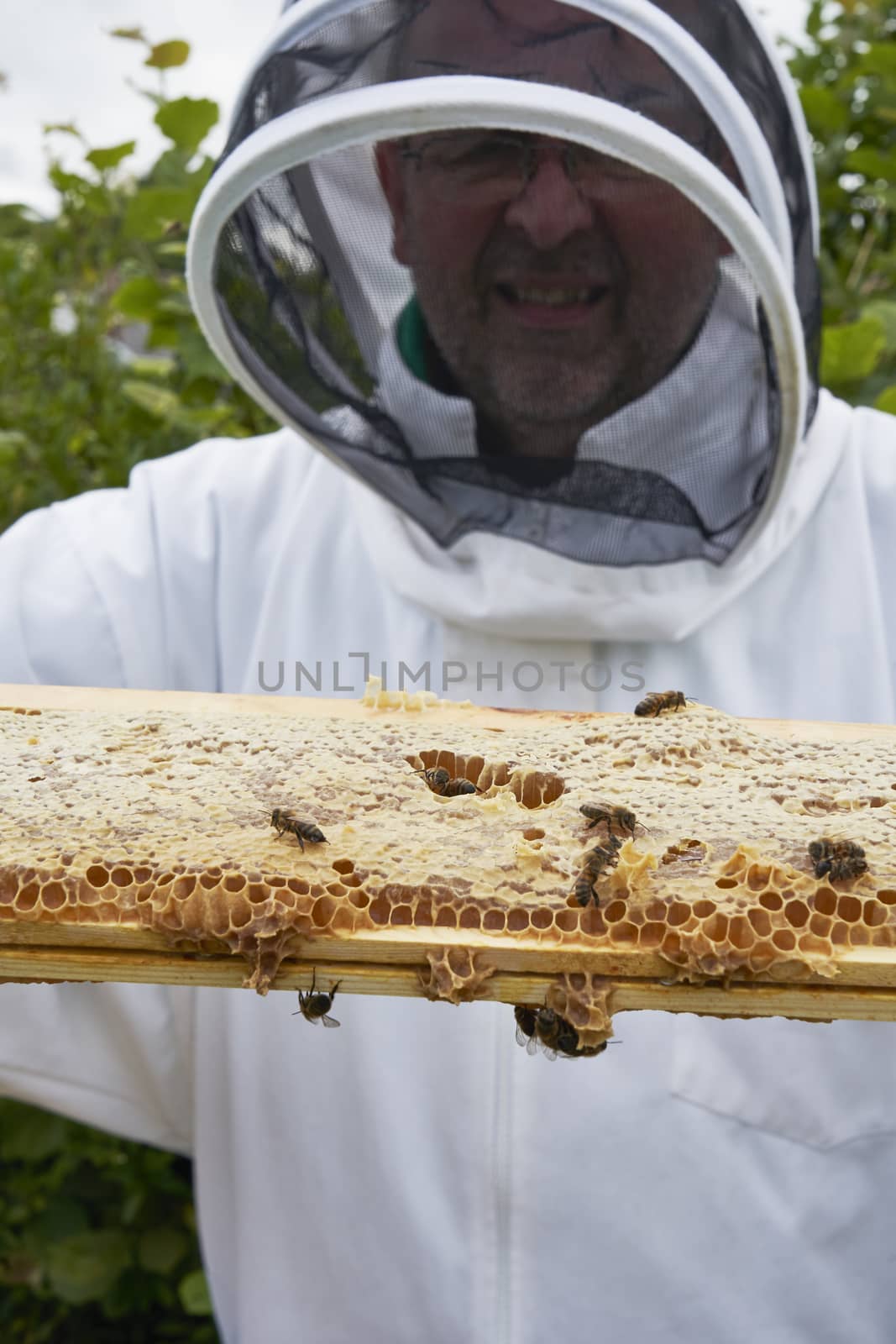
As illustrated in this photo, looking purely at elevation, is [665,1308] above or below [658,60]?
below

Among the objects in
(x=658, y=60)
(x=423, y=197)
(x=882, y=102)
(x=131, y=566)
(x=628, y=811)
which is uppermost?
(x=882, y=102)

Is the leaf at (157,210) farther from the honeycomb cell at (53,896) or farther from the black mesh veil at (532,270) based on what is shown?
the honeycomb cell at (53,896)

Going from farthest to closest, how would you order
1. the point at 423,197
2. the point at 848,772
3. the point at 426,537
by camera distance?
the point at 426,537, the point at 423,197, the point at 848,772

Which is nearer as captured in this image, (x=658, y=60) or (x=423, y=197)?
(x=658, y=60)

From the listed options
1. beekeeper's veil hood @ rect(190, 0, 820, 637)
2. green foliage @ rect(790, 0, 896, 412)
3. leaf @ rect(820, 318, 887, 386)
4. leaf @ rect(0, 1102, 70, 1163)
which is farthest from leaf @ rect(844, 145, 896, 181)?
leaf @ rect(0, 1102, 70, 1163)

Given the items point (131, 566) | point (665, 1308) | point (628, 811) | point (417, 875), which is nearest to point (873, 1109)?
point (665, 1308)

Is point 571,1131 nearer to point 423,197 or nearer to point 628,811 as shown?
point 628,811
